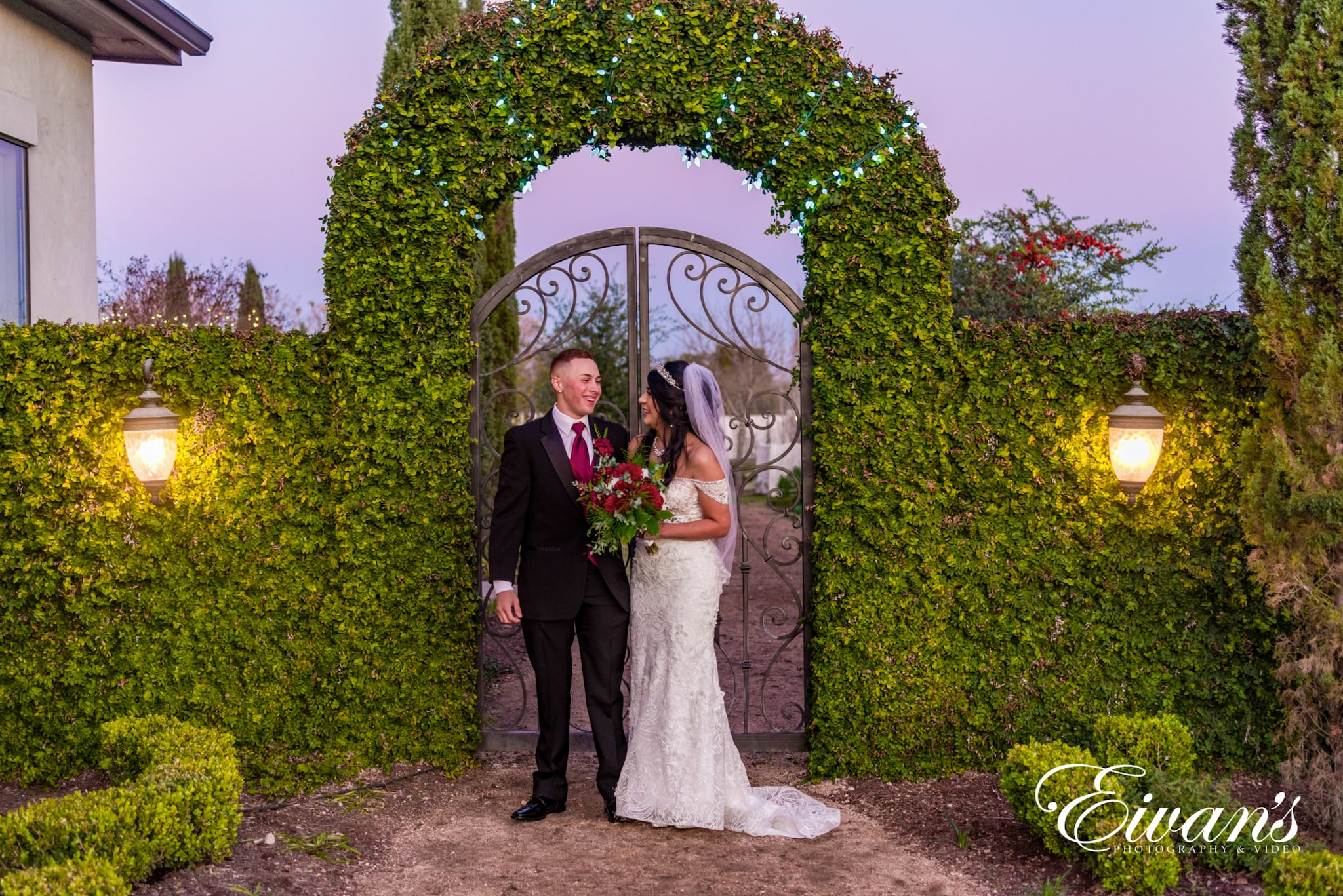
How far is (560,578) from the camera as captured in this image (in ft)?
15.2

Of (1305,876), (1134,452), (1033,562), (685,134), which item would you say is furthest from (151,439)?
(1305,876)

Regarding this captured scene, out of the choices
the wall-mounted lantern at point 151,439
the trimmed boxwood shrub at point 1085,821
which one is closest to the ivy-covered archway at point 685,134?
the wall-mounted lantern at point 151,439

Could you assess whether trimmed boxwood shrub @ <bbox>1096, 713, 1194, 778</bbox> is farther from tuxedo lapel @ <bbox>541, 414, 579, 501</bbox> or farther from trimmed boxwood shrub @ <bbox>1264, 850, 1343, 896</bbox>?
tuxedo lapel @ <bbox>541, 414, 579, 501</bbox>

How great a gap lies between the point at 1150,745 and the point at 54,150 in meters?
8.34

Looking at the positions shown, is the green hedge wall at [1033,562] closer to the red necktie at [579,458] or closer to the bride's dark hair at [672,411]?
the bride's dark hair at [672,411]

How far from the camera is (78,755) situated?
16.9 ft

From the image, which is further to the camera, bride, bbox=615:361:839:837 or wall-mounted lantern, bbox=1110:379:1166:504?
wall-mounted lantern, bbox=1110:379:1166:504

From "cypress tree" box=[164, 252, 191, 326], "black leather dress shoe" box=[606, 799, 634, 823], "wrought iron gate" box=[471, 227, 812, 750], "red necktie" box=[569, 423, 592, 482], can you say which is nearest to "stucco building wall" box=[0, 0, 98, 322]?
"wrought iron gate" box=[471, 227, 812, 750]

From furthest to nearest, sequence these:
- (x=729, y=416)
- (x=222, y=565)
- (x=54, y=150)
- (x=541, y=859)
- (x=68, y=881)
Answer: (x=54, y=150) → (x=729, y=416) → (x=222, y=565) → (x=541, y=859) → (x=68, y=881)

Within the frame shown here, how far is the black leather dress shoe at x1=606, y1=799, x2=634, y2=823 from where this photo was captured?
15.4ft

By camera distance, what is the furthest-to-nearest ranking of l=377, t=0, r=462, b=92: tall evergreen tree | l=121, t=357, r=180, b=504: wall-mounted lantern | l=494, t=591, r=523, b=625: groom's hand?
1. l=377, t=0, r=462, b=92: tall evergreen tree
2. l=121, t=357, r=180, b=504: wall-mounted lantern
3. l=494, t=591, r=523, b=625: groom's hand

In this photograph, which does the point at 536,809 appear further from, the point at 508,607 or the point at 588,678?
the point at 508,607

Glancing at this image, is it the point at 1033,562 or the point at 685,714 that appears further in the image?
the point at 1033,562

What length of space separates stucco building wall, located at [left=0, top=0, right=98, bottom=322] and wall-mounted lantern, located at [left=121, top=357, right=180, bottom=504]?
10.5 ft
